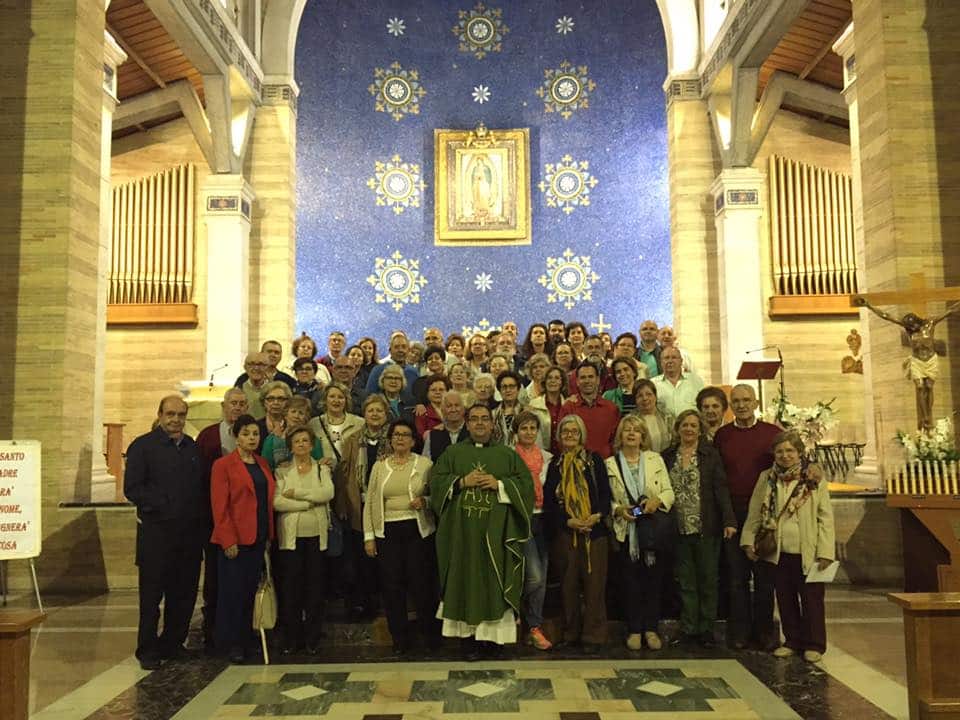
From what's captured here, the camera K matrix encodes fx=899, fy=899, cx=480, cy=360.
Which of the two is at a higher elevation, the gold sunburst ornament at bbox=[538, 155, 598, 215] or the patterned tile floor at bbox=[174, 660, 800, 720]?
the gold sunburst ornament at bbox=[538, 155, 598, 215]

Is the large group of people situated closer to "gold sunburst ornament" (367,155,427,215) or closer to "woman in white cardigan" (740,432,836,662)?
"woman in white cardigan" (740,432,836,662)

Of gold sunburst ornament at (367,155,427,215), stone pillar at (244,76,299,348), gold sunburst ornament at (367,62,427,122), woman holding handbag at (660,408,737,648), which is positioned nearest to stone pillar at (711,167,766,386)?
gold sunburst ornament at (367,155,427,215)

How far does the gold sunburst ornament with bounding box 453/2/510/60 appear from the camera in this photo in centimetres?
1555

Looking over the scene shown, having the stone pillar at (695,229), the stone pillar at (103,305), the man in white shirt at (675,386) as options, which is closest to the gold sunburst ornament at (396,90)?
the stone pillar at (695,229)

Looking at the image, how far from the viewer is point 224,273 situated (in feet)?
43.1

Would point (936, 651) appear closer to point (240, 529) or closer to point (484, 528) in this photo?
point (484, 528)

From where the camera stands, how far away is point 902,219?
778cm

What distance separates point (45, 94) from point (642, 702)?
7095mm

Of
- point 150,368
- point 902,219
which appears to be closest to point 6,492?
point 902,219

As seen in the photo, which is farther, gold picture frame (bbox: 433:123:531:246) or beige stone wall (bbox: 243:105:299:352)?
gold picture frame (bbox: 433:123:531:246)

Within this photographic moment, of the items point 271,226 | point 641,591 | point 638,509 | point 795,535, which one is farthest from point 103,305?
point 795,535

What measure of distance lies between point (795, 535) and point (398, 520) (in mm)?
2372

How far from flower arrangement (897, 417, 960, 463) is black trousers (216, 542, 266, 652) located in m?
4.75

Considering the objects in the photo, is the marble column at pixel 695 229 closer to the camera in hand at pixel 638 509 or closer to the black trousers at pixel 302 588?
the camera in hand at pixel 638 509
